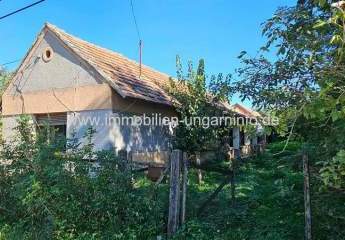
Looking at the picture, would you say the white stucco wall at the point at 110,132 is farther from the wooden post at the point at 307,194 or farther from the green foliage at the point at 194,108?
the wooden post at the point at 307,194

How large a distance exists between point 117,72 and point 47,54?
2.90 m

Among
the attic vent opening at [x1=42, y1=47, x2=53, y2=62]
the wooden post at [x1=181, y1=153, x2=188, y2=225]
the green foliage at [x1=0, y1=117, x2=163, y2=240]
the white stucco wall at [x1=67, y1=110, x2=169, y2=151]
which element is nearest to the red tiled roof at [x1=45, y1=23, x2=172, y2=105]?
the attic vent opening at [x1=42, y1=47, x2=53, y2=62]

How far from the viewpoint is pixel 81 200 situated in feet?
22.3

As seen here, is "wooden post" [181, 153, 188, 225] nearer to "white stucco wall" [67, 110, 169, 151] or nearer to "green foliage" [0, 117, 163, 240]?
"green foliage" [0, 117, 163, 240]

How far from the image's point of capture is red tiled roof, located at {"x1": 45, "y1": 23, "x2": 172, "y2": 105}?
1305cm

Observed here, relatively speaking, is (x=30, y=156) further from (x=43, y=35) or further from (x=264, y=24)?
(x=43, y=35)

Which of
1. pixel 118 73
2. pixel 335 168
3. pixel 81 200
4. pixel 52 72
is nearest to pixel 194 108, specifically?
pixel 118 73

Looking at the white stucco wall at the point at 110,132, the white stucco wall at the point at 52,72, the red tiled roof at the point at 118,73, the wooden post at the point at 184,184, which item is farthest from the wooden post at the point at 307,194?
the white stucco wall at the point at 52,72

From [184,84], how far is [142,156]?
3364mm

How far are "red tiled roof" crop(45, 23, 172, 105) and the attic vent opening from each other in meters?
0.76

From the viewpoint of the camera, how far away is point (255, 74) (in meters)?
6.76

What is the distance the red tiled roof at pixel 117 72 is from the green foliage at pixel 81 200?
5536 mm

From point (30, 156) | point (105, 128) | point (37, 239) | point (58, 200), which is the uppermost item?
point (105, 128)

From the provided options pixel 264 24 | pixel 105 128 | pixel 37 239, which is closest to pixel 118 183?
pixel 37 239
